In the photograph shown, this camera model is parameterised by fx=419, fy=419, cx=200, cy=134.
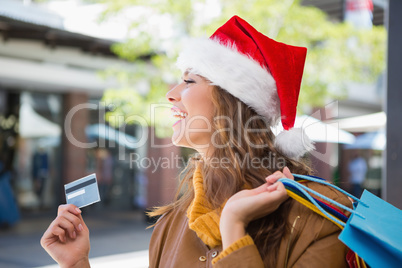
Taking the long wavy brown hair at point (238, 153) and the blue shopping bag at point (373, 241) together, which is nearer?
the blue shopping bag at point (373, 241)

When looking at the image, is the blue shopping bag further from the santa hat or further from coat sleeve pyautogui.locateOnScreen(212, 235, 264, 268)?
the santa hat

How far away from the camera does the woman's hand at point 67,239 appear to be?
1.66m

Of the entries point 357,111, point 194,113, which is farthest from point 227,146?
point 357,111

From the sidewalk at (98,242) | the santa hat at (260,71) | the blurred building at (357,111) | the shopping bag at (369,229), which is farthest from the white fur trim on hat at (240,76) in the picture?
the blurred building at (357,111)

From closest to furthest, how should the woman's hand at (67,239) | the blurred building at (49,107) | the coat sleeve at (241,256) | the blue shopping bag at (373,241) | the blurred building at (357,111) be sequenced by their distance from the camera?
the blue shopping bag at (373,241), the coat sleeve at (241,256), the woman's hand at (67,239), the blurred building at (49,107), the blurred building at (357,111)

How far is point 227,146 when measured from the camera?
168 cm

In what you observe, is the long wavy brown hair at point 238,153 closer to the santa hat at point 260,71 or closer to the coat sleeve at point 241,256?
the santa hat at point 260,71

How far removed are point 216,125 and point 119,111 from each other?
22.9ft

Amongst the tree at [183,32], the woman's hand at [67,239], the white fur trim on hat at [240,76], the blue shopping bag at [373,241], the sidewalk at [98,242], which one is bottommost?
the sidewalk at [98,242]

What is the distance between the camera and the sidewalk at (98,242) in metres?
7.09

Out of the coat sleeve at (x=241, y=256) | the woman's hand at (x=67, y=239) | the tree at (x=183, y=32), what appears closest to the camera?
the coat sleeve at (x=241, y=256)

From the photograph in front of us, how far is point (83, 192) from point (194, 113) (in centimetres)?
54

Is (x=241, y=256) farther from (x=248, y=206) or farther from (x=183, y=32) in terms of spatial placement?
(x=183, y=32)

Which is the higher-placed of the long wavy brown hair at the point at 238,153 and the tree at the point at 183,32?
the tree at the point at 183,32
